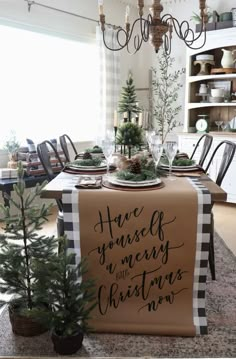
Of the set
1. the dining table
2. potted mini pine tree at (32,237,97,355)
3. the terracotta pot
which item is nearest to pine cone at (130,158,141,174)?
the dining table

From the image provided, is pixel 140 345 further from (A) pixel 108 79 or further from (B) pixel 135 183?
(A) pixel 108 79

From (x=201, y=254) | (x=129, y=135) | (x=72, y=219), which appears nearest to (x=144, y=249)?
(x=201, y=254)

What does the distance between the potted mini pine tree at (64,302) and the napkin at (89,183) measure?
1.00 feet

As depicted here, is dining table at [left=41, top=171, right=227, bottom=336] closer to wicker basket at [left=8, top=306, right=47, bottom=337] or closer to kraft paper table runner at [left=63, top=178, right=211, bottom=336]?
kraft paper table runner at [left=63, top=178, right=211, bottom=336]

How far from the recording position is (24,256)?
67.1 inches

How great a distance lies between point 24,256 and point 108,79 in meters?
3.58

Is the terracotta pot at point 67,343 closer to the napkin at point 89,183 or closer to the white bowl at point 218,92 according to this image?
the napkin at point 89,183

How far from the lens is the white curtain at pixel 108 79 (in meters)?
4.76

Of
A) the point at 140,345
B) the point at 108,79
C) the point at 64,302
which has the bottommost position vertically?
the point at 140,345

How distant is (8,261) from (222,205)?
3405 mm

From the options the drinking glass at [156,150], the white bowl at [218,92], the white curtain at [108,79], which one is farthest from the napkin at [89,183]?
the white bowl at [218,92]

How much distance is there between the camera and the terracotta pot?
1.62m

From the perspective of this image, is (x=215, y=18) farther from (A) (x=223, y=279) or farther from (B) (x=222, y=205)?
(A) (x=223, y=279)

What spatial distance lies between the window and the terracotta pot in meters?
2.72
